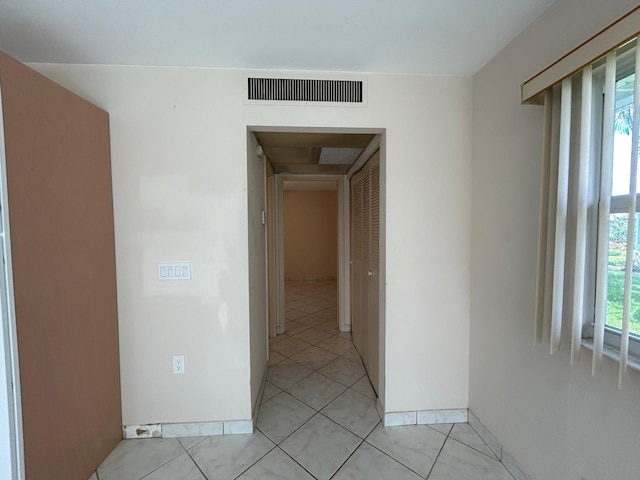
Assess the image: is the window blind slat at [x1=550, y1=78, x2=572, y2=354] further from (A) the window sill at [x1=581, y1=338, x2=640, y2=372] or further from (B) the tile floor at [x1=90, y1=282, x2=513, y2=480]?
(B) the tile floor at [x1=90, y1=282, x2=513, y2=480]

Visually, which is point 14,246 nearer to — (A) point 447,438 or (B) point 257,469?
(B) point 257,469

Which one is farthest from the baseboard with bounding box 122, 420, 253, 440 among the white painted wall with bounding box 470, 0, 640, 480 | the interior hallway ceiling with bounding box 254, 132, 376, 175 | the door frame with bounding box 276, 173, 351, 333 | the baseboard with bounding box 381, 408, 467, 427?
the interior hallway ceiling with bounding box 254, 132, 376, 175

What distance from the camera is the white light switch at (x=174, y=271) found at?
5.33 feet

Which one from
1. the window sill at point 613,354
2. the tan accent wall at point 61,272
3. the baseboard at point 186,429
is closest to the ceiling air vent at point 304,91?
the tan accent wall at point 61,272

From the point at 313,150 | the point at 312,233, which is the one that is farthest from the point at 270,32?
the point at 312,233

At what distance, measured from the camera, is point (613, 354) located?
0.93m

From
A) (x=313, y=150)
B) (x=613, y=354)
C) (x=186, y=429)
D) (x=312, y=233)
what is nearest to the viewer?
(x=613, y=354)

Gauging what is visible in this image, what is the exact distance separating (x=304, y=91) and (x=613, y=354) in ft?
6.19

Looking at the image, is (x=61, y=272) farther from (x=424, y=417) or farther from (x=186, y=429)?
(x=424, y=417)

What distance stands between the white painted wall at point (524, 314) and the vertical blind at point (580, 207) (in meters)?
0.13

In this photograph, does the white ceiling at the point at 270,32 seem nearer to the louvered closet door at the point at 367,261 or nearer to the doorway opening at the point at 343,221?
the doorway opening at the point at 343,221

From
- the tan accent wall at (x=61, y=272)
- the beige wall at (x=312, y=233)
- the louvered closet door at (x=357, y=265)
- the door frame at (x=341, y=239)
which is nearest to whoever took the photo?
the tan accent wall at (x=61, y=272)

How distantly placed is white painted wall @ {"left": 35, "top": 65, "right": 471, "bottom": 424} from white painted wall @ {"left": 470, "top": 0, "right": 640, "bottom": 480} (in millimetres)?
146

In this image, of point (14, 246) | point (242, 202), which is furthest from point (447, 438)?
point (14, 246)
